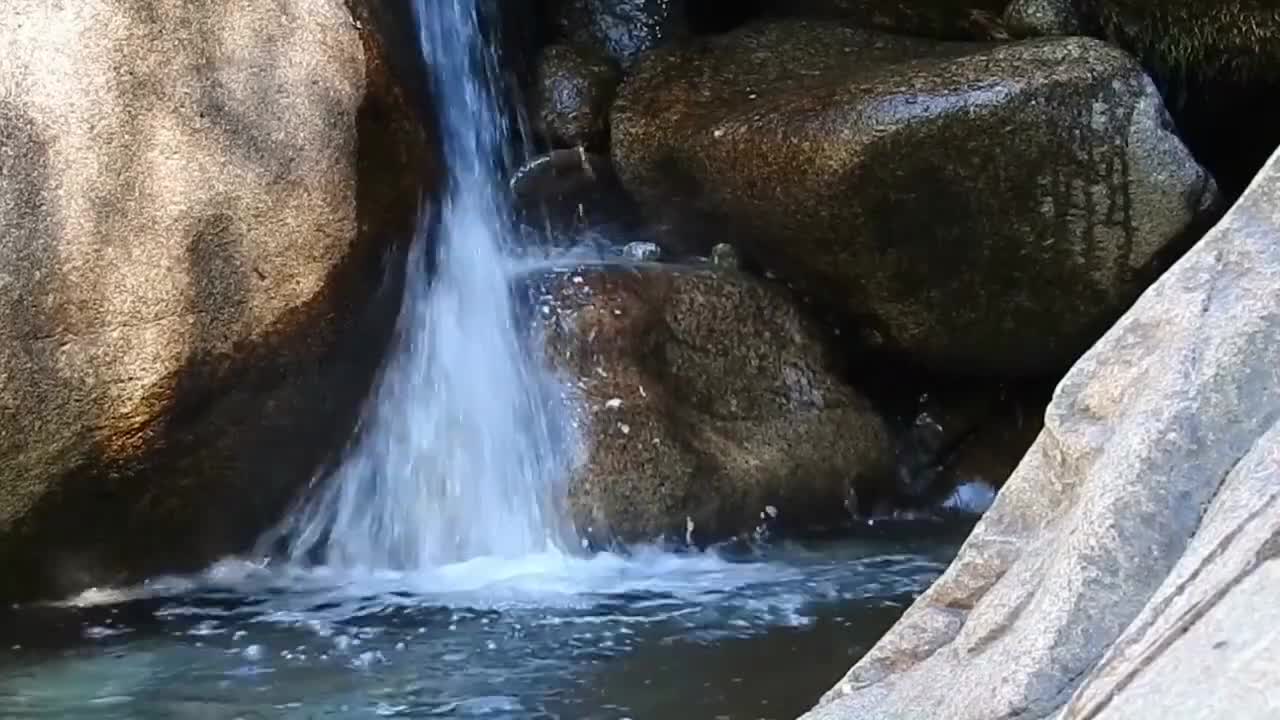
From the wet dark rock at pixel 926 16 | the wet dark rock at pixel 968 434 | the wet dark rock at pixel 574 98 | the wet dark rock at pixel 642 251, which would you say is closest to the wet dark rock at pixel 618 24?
the wet dark rock at pixel 574 98

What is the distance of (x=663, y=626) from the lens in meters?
4.65

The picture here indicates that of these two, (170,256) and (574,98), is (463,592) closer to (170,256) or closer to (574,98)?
(170,256)

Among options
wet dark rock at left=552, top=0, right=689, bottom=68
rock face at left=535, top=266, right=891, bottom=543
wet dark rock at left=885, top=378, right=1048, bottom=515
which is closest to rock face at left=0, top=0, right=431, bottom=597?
rock face at left=535, top=266, right=891, bottom=543

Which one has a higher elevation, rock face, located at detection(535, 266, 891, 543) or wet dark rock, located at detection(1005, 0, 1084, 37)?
wet dark rock, located at detection(1005, 0, 1084, 37)

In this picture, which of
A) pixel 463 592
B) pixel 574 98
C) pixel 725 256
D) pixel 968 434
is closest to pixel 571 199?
pixel 574 98

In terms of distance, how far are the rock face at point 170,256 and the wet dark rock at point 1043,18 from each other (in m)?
3.44

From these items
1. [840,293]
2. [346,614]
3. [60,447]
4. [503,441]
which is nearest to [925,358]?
[840,293]

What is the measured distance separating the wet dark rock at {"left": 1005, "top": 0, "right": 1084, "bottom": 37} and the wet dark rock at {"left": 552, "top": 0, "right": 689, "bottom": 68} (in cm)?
182

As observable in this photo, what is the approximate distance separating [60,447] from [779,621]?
7.37 ft

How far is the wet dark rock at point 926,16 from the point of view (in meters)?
7.62

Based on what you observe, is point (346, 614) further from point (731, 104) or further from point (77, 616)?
point (731, 104)

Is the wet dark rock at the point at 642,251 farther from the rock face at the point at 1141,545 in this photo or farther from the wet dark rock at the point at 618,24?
the rock face at the point at 1141,545

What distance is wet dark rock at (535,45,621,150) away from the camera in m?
7.59

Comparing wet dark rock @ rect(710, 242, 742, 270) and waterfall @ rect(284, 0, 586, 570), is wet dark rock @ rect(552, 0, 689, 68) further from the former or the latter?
waterfall @ rect(284, 0, 586, 570)
